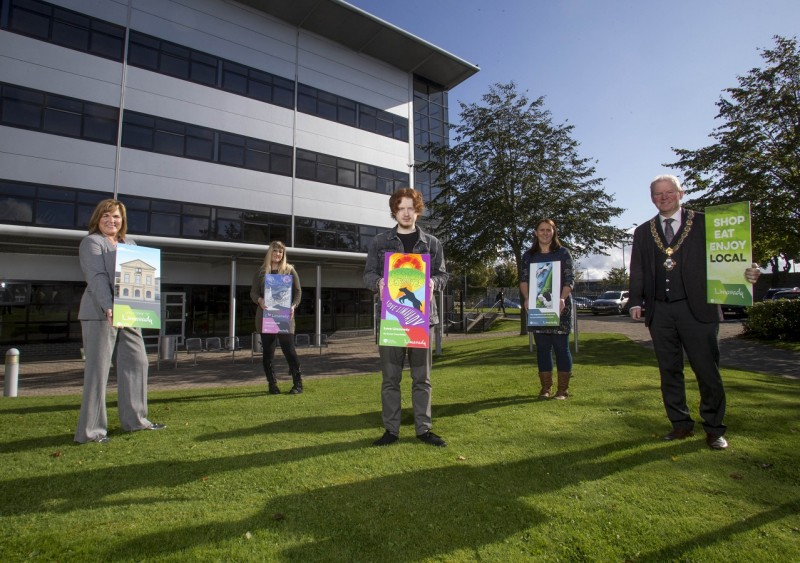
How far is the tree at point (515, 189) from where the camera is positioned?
15195mm

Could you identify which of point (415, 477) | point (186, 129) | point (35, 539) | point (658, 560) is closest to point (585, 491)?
point (658, 560)

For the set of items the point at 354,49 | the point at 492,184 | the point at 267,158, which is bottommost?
the point at 492,184

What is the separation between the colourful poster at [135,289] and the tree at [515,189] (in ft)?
40.5

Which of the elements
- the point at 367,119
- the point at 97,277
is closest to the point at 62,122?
the point at 367,119

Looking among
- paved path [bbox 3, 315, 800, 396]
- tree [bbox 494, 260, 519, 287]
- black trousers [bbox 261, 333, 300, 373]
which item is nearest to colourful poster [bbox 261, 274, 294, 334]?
black trousers [bbox 261, 333, 300, 373]

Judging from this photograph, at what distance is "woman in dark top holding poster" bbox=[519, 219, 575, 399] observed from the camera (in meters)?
5.30

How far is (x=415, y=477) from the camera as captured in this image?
3.01 meters

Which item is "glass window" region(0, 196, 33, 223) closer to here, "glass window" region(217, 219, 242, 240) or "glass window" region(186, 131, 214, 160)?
"glass window" region(186, 131, 214, 160)

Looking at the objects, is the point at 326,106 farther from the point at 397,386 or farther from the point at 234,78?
the point at 397,386

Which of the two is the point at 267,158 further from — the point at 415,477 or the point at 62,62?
the point at 415,477

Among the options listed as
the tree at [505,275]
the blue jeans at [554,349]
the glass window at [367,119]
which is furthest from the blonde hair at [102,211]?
the tree at [505,275]

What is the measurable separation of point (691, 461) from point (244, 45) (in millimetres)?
21048

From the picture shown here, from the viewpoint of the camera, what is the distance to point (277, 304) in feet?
21.1

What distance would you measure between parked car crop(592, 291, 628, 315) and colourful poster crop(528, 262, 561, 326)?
30575 mm
